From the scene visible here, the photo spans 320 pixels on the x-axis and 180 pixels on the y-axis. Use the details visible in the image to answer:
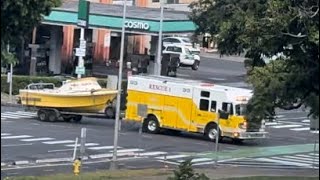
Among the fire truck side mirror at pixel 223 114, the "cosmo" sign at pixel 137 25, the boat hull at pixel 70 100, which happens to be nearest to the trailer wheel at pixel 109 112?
the boat hull at pixel 70 100

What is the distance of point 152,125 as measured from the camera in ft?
160

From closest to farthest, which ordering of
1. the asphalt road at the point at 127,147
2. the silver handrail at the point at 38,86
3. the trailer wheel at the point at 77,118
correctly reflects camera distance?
the asphalt road at the point at 127,147
the trailer wheel at the point at 77,118
the silver handrail at the point at 38,86

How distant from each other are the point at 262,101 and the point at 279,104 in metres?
0.42

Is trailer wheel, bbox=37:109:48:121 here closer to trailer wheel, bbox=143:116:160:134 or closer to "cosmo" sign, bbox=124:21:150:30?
trailer wheel, bbox=143:116:160:134

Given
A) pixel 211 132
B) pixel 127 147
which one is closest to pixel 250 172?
pixel 127 147

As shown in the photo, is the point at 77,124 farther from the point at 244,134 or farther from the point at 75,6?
the point at 75,6

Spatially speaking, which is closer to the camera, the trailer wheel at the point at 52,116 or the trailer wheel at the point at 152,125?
the trailer wheel at the point at 152,125

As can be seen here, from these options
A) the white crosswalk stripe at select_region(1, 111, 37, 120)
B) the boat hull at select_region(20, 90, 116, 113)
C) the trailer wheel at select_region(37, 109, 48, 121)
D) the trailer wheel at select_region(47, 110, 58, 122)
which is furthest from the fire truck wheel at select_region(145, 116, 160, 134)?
the white crosswalk stripe at select_region(1, 111, 37, 120)

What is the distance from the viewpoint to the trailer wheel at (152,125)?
48.6 m

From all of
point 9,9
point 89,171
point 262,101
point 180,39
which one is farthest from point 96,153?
point 180,39

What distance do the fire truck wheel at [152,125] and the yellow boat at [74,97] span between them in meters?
2.78

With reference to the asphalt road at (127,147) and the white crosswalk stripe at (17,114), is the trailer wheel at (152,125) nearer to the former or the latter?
the asphalt road at (127,147)

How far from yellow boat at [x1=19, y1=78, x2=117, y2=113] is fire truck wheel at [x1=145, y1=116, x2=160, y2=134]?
9.11 ft

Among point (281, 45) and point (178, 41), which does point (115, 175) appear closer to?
point (281, 45)
